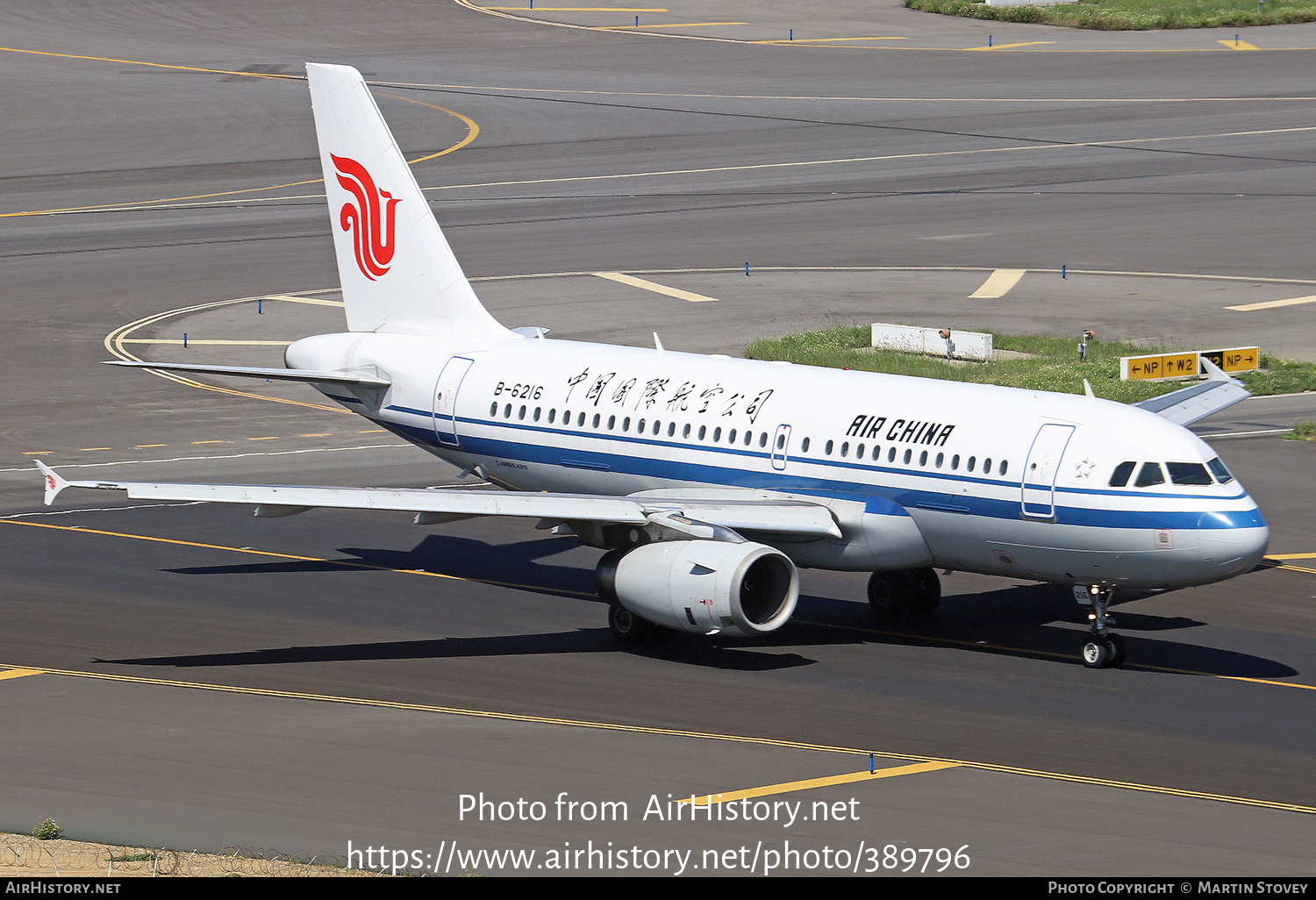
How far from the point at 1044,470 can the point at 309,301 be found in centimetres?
4672

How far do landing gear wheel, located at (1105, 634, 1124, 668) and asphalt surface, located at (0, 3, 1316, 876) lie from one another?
0.65m

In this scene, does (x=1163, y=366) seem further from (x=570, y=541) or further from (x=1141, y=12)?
(x=1141, y=12)

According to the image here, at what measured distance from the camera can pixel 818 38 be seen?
13875 centimetres

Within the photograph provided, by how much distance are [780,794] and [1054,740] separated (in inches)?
222

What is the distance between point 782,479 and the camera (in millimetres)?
37562

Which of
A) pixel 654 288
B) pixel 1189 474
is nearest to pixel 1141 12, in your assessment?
pixel 654 288

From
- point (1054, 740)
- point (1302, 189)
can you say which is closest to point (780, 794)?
point (1054, 740)

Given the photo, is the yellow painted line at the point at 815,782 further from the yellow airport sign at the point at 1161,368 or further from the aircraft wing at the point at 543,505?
the yellow airport sign at the point at 1161,368

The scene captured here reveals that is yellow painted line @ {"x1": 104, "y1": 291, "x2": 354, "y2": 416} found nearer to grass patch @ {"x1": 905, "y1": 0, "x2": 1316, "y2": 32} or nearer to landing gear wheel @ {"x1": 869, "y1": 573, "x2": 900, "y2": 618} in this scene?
landing gear wheel @ {"x1": 869, "y1": 573, "x2": 900, "y2": 618}

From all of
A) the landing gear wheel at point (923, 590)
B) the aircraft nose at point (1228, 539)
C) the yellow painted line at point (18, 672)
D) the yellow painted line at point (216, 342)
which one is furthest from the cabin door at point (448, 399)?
the yellow painted line at point (216, 342)

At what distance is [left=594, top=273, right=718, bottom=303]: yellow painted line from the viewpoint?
245 ft

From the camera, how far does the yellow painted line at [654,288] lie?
74.6 m

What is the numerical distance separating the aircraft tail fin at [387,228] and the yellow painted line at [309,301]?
28.8 meters

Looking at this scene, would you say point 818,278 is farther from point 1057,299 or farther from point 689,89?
point 689,89
